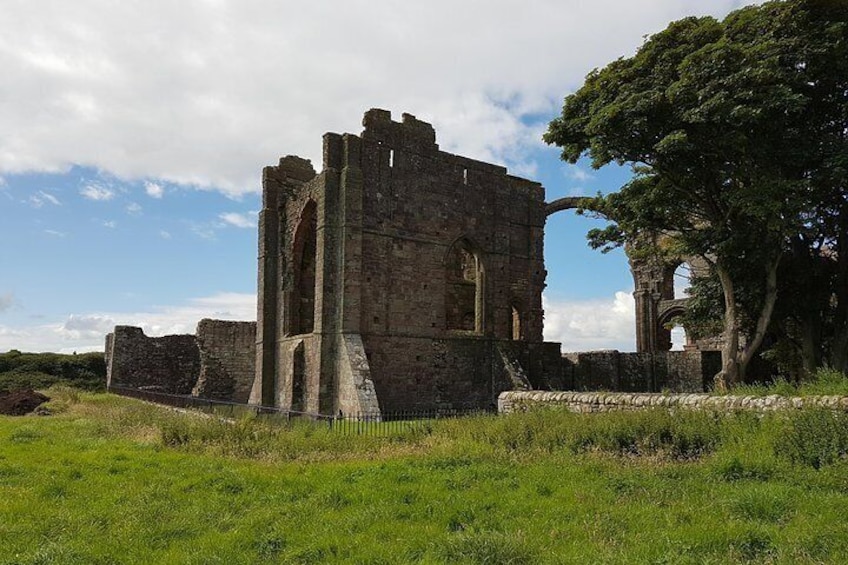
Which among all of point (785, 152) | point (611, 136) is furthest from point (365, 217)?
point (785, 152)

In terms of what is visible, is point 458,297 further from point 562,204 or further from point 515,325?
point 562,204

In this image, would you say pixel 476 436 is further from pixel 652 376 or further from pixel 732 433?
pixel 652 376

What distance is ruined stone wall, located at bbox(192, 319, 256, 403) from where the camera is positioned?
26281 millimetres

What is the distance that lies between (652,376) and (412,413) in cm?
937

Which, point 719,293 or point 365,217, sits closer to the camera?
point 719,293

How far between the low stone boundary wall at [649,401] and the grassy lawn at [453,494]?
13.8 inches

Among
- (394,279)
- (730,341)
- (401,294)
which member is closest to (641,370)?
(730,341)

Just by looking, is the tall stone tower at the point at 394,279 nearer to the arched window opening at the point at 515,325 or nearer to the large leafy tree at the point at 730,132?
the arched window opening at the point at 515,325

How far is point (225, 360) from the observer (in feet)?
88.2

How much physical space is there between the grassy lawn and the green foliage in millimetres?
21059

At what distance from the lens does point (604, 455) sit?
373 inches

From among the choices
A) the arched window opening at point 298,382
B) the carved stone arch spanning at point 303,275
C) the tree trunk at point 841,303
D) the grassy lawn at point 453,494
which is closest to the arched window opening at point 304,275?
the carved stone arch spanning at point 303,275

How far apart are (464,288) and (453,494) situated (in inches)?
714

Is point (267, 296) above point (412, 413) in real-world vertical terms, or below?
above
